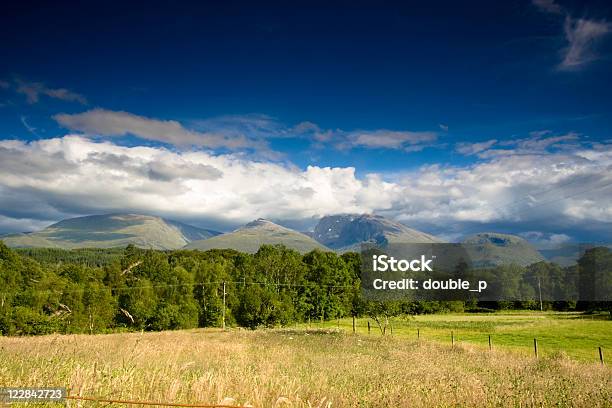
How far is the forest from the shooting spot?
70.6 meters

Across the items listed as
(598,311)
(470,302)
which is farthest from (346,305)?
(598,311)

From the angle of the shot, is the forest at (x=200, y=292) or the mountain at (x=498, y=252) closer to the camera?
the forest at (x=200, y=292)

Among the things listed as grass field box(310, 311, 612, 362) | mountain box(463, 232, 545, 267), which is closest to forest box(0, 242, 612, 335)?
grass field box(310, 311, 612, 362)

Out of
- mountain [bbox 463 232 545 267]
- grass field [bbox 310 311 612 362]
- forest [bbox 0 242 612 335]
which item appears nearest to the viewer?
grass field [bbox 310 311 612 362]

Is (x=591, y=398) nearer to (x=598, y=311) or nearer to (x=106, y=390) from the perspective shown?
(x=106, y=390)

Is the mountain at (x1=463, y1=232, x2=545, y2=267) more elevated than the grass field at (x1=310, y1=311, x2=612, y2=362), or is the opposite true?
the mountain at (x1=463, y1=232, x2=545, y2=267)

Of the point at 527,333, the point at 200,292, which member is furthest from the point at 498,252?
the point at 200,292

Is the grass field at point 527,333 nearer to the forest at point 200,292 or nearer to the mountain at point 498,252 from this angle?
the forest at point 200,292

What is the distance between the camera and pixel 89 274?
80.7 metres

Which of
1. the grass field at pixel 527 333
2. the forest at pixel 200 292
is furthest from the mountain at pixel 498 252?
the forest at pixel 200 292

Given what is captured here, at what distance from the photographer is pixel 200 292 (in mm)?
84188

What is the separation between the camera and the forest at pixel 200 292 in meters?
70.6

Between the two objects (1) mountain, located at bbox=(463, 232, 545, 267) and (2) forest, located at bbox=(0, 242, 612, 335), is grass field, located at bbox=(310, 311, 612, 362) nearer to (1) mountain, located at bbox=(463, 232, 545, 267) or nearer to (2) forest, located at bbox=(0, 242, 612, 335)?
(2) forest, located at bbox=(0, 242, 612, 335)

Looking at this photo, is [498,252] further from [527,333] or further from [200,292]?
[200,292]
